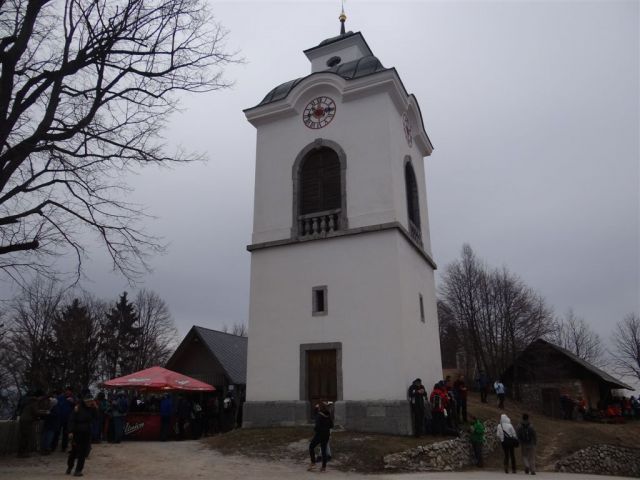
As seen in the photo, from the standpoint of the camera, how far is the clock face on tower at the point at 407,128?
2045 cm

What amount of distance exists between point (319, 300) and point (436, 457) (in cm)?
606

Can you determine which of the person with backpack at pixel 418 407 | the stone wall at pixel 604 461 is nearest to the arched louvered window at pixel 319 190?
the person with backpack at pixel 418 407

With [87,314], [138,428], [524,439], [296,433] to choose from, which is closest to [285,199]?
[296,433]

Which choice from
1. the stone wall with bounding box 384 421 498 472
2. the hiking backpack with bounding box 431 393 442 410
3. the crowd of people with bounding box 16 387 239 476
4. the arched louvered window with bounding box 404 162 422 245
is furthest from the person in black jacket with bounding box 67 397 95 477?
the arched louvered window with bounding box 404 162 422 245

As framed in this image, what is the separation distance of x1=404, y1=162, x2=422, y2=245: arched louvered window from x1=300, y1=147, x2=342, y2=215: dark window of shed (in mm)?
2860

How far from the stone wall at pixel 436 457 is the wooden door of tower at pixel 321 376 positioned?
11.7ft

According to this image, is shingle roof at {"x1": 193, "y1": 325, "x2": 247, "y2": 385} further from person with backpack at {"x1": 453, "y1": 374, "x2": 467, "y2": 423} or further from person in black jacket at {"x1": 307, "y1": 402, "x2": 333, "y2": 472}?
person in black jacket at {"x1": 307, "y1": 402, "x2": 333, "y2": 472}

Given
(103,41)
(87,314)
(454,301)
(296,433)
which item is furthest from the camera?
(454,301)

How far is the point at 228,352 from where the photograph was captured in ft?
96.0

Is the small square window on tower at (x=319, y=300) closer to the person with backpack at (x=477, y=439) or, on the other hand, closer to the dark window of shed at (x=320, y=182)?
the dark window of shed at (x=320, y=182)

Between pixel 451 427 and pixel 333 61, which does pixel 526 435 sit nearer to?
pixel 451 427

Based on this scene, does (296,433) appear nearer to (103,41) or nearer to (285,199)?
(285,199)

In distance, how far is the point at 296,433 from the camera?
48.7 feet

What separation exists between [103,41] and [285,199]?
28.2ft
